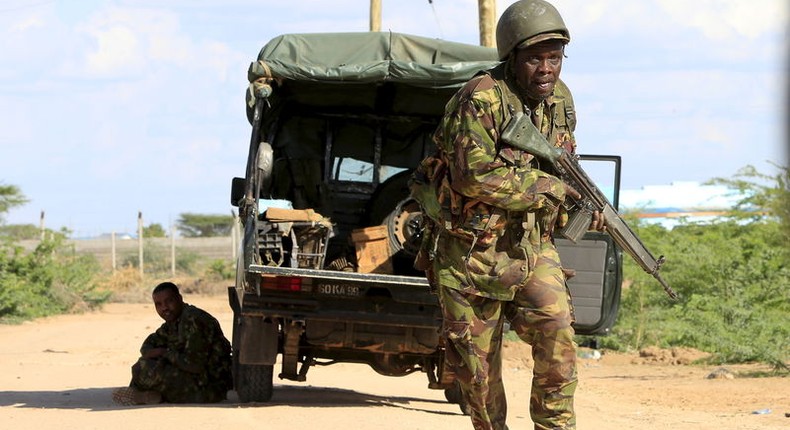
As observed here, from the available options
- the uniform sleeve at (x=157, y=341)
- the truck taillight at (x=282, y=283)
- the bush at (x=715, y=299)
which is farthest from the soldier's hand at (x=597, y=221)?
the bush at (x=715, y=299)

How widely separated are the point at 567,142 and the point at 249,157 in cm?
406

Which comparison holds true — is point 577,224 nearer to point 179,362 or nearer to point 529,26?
point 529,26

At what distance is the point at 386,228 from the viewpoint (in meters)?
10.0

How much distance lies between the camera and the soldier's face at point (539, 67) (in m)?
5.70

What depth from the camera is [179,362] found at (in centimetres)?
959

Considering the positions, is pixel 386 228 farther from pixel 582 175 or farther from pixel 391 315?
pixel 582 175

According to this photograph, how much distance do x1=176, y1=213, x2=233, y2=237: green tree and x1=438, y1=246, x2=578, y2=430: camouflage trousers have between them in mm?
63985

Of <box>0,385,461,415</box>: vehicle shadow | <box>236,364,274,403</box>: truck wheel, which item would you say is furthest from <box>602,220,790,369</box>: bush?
<box>236,364,274,403</box>: truck wheel

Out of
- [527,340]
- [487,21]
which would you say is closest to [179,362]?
[527,340]

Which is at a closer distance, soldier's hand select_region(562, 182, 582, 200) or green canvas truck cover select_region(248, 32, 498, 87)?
soldier's hand select_region(562, 182, 582, 200)

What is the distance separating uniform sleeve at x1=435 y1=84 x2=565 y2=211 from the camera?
5574 mm

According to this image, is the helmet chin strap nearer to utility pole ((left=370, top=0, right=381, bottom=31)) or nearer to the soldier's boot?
the soldier's boot

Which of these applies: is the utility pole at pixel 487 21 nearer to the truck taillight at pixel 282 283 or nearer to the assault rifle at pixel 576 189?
the truck taillight at pixel 282 283

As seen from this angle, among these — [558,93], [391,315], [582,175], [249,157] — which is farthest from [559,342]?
[249,157]
